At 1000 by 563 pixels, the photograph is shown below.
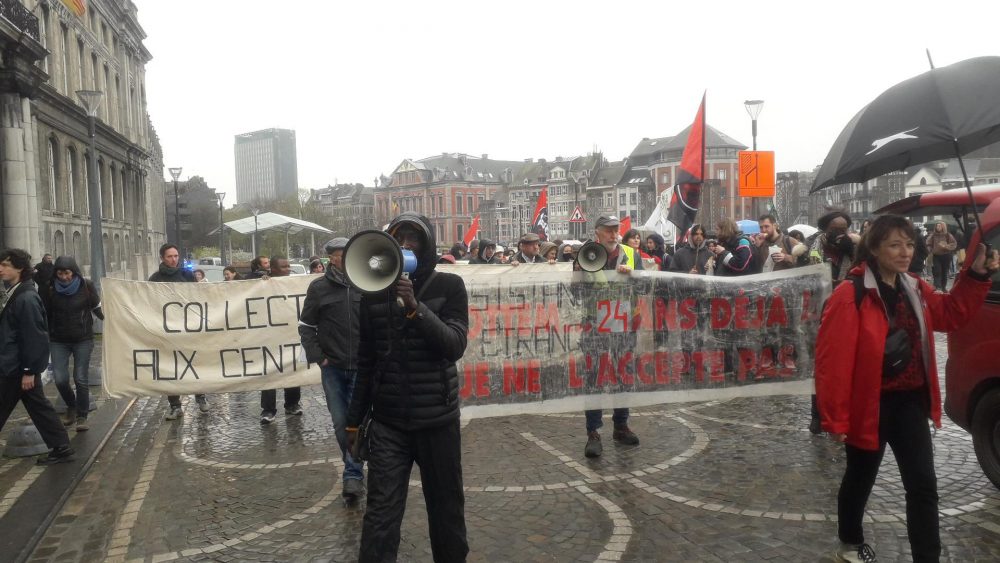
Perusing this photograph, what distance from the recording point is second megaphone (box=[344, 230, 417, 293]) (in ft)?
10.4

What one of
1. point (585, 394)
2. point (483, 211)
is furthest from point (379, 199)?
point (585, 394)

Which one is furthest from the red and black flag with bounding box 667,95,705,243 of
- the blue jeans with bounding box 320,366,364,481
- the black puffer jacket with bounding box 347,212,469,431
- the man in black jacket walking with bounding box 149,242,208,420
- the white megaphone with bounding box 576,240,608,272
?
the black puffer jacket with bounding box 347,212,469,431

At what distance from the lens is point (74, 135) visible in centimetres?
2873

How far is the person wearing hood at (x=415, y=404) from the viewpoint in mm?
3459

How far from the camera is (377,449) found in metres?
3.53

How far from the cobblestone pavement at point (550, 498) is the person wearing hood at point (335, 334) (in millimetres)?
683

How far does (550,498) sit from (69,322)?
19.4 ft

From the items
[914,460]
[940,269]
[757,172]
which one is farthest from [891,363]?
[940,269]

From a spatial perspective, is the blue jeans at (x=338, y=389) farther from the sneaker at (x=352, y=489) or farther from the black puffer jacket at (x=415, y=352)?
the black puffer jacket at (x=415, y=352)

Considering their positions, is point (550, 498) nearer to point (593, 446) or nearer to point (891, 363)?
point (593, 446)

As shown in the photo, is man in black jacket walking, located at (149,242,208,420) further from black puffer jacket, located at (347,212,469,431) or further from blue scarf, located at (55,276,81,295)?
black puffer jacket, located at (347,212,469,431)

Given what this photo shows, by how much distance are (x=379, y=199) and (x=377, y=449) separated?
447 ft

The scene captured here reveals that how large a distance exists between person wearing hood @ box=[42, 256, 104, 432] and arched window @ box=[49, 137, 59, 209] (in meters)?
21.1

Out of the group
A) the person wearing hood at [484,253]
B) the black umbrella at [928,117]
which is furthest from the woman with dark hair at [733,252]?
the person wearing hood at [484,253]
